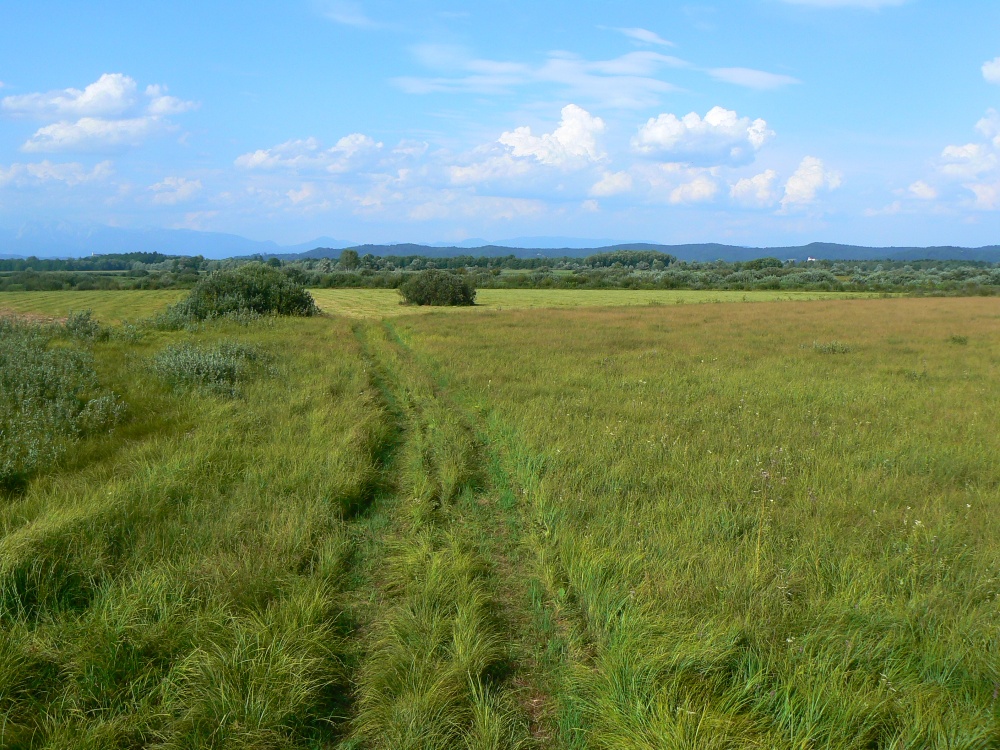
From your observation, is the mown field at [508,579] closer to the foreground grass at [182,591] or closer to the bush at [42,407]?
the foreground grass at [182,591]

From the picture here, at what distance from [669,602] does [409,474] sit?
12.3 feet

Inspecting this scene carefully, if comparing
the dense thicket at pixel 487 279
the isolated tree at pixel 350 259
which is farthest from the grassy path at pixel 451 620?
the isolated tree at pixel 350 259

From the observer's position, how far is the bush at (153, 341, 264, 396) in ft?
33.8

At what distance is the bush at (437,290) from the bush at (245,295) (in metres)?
13.1

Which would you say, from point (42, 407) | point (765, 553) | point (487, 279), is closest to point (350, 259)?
point (487, 279)

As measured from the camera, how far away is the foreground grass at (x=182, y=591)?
316cm

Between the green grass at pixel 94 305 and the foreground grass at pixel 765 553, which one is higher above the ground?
the green grass at pixel 94 305

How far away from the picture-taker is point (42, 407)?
7.96 m

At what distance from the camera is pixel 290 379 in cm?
→ 1161

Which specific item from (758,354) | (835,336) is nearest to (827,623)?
(758,354)

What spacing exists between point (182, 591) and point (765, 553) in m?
4.14

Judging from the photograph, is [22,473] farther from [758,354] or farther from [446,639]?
[758,354]

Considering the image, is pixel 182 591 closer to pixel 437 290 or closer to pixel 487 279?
pixel 437 290

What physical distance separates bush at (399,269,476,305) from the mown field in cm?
3293
